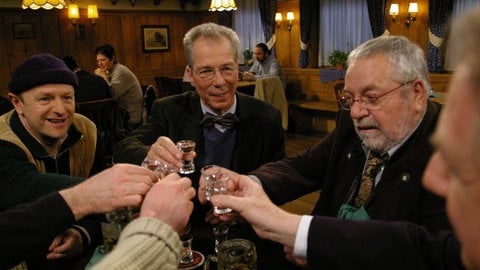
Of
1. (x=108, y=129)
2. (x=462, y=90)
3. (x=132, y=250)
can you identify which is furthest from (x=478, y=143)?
(x=108, y=129)

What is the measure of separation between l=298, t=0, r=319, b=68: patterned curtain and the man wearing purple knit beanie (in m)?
6.38

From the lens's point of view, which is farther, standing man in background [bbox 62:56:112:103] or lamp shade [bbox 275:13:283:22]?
lamp shade [bbox 275:13:283:22]

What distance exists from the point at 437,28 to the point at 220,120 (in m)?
5.51

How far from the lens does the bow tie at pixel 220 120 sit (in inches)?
86.0

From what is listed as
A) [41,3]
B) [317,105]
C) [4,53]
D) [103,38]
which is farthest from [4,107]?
[317,105]

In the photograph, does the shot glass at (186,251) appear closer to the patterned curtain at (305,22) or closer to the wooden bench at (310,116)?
the wooden bench at (310,116)

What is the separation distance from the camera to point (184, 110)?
7.48 ft

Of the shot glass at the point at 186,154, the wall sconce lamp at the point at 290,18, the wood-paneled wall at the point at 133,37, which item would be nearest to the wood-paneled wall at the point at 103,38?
the wood-paneled wall at the point at 133,37

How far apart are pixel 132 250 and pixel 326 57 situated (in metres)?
7.63

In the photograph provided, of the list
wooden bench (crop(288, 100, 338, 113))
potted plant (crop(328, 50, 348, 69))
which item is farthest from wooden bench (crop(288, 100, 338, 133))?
potted plant (crop(328, 50, 348, 69))

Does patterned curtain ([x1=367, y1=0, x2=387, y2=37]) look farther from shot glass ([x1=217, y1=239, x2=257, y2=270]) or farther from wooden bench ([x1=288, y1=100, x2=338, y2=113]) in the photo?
shot glass ([x1=217, y1=239, x2=257, y2=270])

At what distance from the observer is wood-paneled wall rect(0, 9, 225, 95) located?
302 inches

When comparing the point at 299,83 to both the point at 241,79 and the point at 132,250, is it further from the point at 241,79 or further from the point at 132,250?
the point at 132,250

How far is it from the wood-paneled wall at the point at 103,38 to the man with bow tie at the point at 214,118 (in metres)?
6.58
